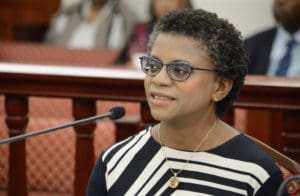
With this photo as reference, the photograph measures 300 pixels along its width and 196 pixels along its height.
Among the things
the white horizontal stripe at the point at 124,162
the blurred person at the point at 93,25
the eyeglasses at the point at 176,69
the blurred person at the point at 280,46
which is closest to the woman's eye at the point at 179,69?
the eyeglasses at the point at 176,69

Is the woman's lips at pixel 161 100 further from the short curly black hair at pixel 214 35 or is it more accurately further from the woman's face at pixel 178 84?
the short curly black hair at pixel 214 35

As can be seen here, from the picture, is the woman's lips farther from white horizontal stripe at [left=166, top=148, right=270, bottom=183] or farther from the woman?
white horizontal stripe at [left=166, top=148, right=270, bottom=183]

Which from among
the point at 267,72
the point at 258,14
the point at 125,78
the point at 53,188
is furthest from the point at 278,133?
the point at 258,14

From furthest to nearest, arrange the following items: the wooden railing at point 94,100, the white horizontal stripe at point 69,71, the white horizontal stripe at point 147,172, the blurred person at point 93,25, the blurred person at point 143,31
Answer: the blurred person at point 93,25, the blurred person at point 143,31, the white horizontal stripe at point 69,71, the wooden railing at point 94,100, the white horizontal stripe at point 147,172

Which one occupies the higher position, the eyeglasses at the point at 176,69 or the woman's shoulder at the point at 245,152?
the eyeglasses at the point at 176,69

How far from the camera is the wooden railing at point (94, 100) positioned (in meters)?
2.55

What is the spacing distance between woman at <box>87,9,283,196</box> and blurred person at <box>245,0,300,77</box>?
239 cm

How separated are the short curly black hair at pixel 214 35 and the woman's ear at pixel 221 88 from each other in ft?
0.05

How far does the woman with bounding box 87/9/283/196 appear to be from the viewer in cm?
193

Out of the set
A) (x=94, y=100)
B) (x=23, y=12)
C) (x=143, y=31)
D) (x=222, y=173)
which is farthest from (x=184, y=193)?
(x=23, y=12)

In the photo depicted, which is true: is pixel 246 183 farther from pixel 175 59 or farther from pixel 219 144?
pixel 175 59

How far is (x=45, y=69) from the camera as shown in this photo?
2.82 meters

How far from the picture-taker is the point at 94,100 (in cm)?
271

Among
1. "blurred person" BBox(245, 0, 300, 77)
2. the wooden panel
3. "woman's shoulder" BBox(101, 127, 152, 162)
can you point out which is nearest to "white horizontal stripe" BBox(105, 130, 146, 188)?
"woman's shoulder" BBox(101, 127, 152, 162)
